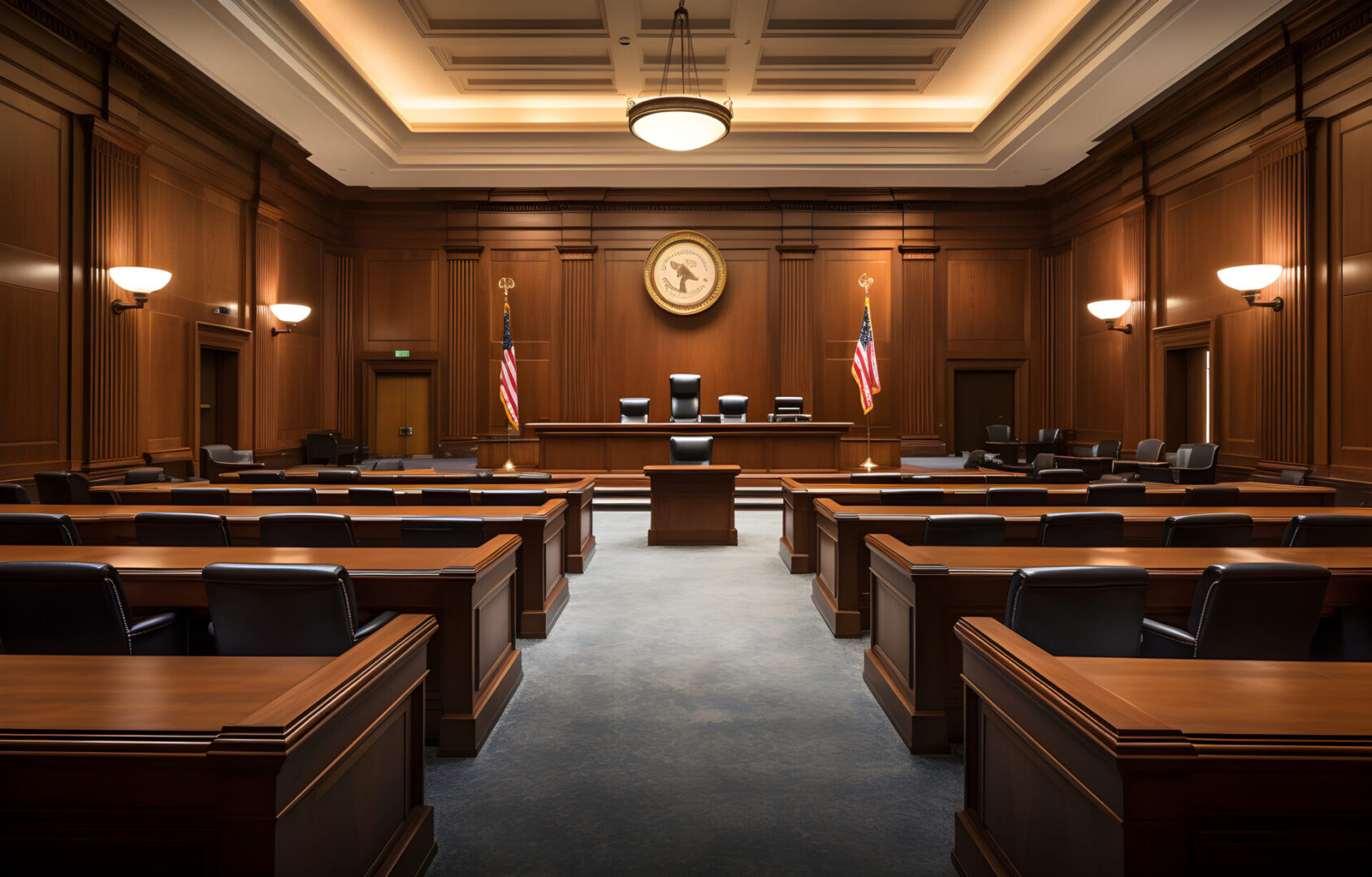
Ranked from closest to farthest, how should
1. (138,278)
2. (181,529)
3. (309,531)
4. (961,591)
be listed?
1. (961,591)
2. (309,531)
3. (181,529)
4. (138,278)

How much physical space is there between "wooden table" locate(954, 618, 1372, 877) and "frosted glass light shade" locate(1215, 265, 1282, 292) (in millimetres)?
7169

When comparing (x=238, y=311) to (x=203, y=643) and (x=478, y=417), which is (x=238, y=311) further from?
(x=203, y=643)

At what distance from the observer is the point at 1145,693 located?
4.40 ft

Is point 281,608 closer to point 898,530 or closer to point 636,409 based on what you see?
point 898,530

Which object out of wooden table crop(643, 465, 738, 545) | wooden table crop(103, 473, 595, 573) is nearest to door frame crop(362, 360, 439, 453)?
wooden table crop(103, 473, 595, 573)

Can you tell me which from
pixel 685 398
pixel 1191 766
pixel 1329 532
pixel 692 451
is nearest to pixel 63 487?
pixel 692 451

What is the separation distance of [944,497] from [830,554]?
3.03 ft

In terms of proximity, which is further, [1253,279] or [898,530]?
[1253,279]

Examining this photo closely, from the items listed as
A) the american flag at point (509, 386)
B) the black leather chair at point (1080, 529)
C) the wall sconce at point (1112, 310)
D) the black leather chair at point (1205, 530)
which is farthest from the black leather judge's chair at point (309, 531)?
the wall sconce at point (1112, 310)

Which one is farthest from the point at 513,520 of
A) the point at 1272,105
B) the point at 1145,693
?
the point at 1272,105

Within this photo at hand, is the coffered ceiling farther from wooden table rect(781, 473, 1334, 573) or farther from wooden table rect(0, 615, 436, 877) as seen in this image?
wooden table rect(0, 615, 436, 877)

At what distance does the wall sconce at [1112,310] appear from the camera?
959cm

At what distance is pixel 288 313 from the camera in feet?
33.4

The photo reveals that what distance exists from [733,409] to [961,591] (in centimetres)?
810
